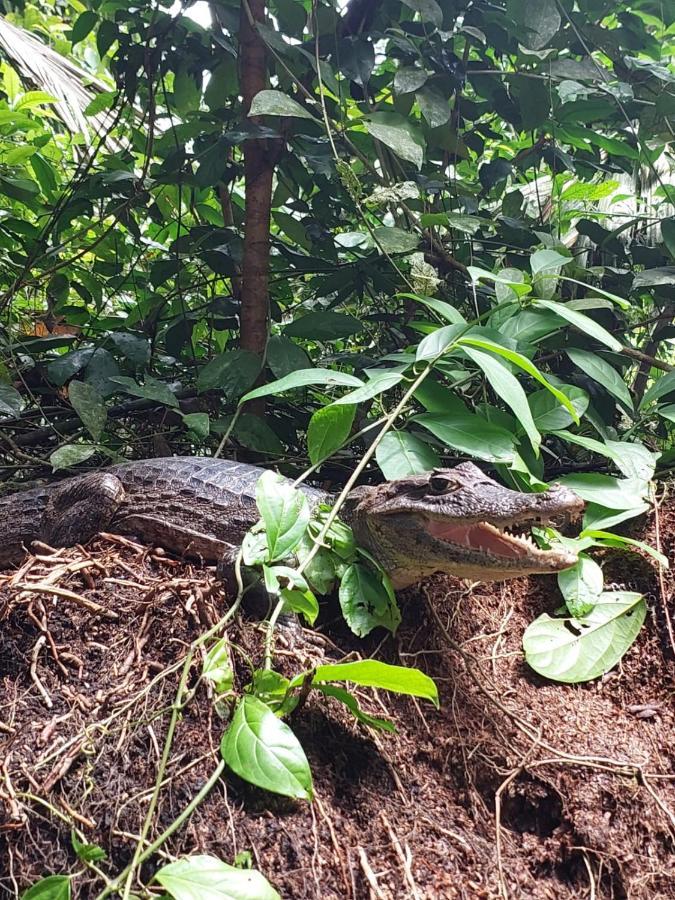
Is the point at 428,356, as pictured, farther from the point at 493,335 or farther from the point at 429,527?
the point at 429,527

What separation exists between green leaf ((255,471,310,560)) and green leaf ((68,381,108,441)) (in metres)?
1.35

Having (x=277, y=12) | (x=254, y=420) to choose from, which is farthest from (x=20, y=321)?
(x=277, y=12)

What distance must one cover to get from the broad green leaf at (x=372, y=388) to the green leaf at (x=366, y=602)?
0.50 meters

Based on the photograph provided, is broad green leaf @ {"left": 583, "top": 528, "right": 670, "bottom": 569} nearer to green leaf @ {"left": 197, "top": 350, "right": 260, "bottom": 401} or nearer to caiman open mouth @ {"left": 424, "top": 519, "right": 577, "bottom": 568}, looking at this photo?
caiman open mouth @ {"left": 424, "top": 519, "right": 577, "bottom": 568}

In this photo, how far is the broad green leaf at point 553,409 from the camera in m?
2.12

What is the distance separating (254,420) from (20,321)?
65.6 inches

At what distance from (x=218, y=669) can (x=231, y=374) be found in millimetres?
1541

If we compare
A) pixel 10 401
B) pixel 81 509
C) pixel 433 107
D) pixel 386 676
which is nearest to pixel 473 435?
pixel 386 676

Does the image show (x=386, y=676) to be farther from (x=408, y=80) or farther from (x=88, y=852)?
(x=408, y=80)

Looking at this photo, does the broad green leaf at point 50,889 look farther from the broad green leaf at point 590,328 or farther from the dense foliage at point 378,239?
the broad green leaf at point 590,328

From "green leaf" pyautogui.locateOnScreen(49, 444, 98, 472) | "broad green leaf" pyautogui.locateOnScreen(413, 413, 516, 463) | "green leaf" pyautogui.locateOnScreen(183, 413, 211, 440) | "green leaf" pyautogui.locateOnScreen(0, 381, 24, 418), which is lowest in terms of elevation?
"broad green leaf" pyautogui.locateOnScreen(413, 413, 516, 463)

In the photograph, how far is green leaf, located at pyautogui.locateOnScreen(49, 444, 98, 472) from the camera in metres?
2.49

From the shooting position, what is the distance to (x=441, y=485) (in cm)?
192

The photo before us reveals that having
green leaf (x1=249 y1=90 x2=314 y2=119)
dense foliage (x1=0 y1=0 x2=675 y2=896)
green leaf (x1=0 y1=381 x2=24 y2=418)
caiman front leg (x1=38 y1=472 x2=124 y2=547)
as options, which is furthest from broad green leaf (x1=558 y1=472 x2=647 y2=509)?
green leaf (x1=0 y1=381 x2=24 y2=418)
